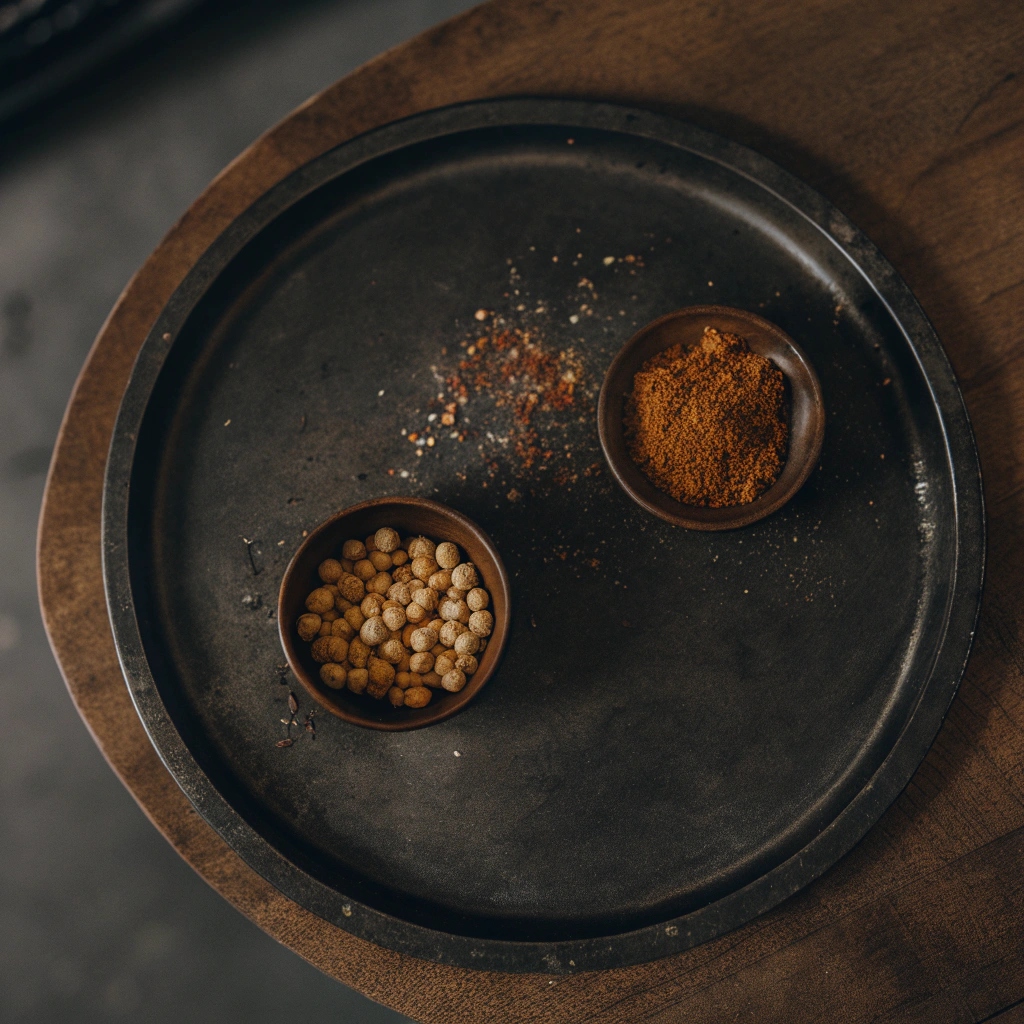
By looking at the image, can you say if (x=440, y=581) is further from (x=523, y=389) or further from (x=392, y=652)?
(x=523, y=389)

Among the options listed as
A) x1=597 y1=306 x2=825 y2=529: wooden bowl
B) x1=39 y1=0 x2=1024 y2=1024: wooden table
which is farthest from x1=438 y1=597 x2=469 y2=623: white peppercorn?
x1=39 y1=0 x2=1024 y2=1024: wooden table

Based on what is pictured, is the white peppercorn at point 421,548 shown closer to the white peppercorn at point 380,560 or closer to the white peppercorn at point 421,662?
the white peppercorn at point 380,560

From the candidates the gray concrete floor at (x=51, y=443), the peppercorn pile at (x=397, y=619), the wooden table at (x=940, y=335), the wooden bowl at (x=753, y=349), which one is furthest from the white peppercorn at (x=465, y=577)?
the gray concrete floor at (x=51, y=443)

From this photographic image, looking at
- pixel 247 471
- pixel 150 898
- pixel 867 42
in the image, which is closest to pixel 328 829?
pixel 247 471

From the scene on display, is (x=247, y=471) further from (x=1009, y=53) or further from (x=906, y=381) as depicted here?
(x=1009, y=53)

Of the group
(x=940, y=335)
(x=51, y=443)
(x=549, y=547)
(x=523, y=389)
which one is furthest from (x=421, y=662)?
(x=51, y=443)

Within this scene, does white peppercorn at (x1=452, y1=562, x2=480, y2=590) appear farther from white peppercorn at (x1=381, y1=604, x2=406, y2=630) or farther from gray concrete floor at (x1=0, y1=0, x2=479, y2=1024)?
gray concrete floor at (x1=0, y1=0, x2=479, y2=1024)
